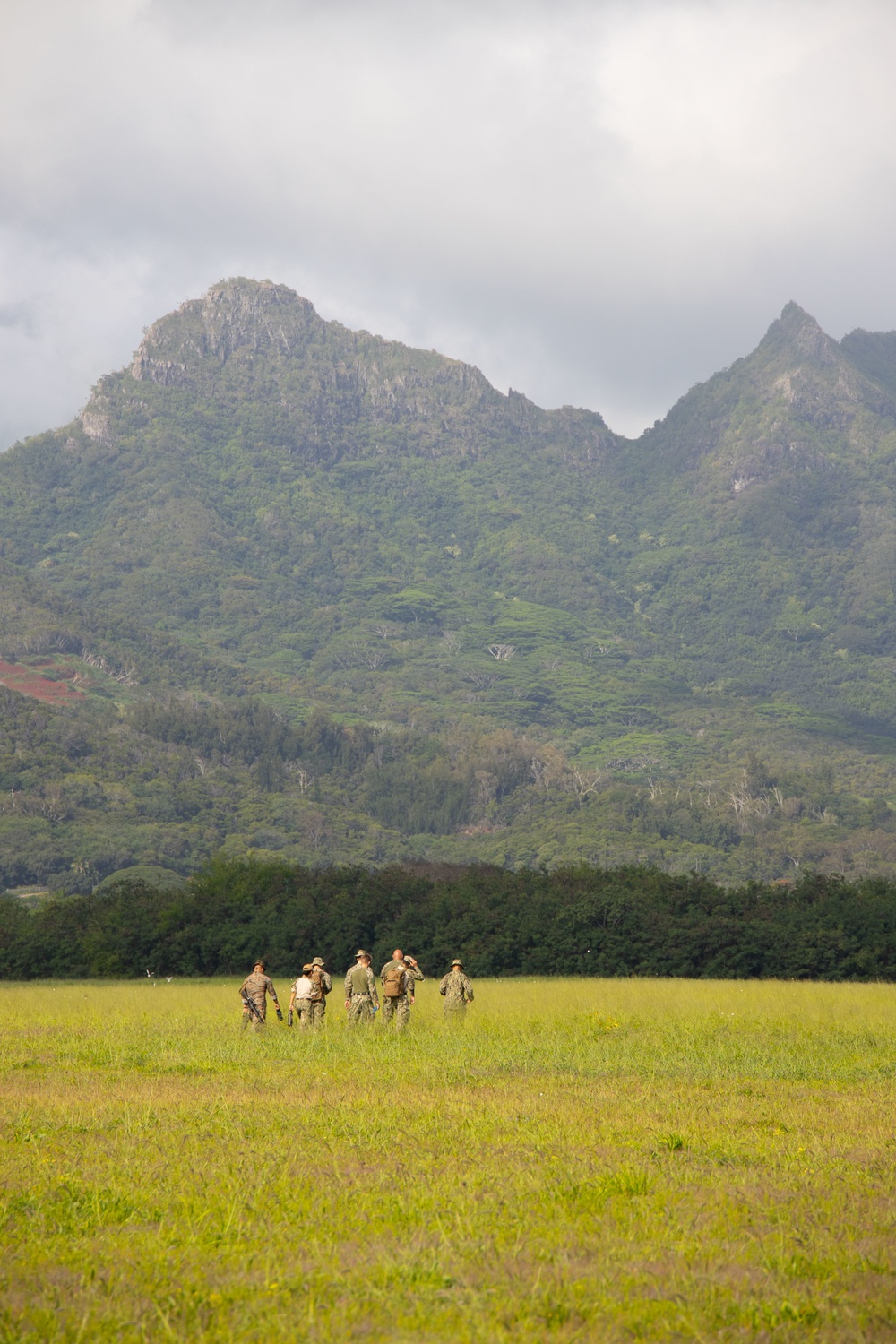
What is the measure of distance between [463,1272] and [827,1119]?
27.0ft

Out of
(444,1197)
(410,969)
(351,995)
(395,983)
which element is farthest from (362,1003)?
(444,1197)

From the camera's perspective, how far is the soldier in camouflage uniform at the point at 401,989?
2814 centimetres

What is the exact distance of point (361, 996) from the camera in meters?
28.6

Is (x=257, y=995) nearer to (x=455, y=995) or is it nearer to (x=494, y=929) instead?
(x=455, y=995)

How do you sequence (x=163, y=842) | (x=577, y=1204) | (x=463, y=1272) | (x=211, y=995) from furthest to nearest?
(x=163, y=842)
(x=211, y=995)
(x=577, y=1204)
(x=463, y=1272)

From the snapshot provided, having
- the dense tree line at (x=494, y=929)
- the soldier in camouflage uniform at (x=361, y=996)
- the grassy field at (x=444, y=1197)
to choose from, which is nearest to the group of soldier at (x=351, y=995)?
the soldier in camouflage uniform at (x=361, y=996)

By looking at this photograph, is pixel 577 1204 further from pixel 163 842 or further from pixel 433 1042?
pixel 163 842

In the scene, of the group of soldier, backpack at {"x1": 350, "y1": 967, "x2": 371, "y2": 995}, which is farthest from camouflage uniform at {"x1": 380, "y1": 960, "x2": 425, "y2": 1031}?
backpack at {"x1": 350, "y1": 967, "x2": 371, "y2": 995}

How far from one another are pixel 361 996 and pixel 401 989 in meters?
0.93

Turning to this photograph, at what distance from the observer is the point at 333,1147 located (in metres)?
14.4

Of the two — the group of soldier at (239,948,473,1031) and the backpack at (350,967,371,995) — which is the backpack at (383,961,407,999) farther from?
the backpack at (350,967,371,995)

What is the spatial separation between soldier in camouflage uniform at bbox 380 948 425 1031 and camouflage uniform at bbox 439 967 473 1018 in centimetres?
84

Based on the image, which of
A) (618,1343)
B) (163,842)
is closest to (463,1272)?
(618,1343)

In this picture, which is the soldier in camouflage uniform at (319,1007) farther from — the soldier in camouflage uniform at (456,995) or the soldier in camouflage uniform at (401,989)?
the soldier in camouflage uniform at (456,995)
